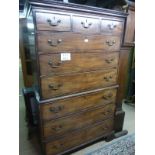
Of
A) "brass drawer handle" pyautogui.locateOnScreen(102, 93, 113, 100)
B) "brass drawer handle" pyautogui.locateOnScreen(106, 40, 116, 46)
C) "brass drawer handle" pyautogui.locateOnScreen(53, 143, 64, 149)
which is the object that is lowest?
"brass drawer handle" pyautogui.locateOnScreen(53, 143, 64, 149)

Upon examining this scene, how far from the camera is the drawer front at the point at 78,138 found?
4.81ft

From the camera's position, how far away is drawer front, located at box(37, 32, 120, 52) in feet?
3.75

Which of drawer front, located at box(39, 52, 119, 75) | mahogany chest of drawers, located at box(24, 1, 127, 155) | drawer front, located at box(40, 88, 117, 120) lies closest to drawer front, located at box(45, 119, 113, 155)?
mahogany chest of drawers, located at box(24, 1, 127, 155)

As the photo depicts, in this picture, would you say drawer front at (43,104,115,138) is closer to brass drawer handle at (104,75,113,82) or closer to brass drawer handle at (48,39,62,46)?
brass drawer handle at (104,75,113,82)

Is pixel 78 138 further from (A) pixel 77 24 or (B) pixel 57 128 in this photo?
(A) pixel 77 24

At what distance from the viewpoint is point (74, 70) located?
1350 mm

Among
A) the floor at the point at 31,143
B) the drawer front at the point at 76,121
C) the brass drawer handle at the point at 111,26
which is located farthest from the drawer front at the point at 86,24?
the floor at the point at 31,143

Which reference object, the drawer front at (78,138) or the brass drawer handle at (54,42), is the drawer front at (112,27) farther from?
the drawer front at (78,138)

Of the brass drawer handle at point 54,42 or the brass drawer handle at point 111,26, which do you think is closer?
the brass drawer handle at point 54,42

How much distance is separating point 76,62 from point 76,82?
0.20 meters

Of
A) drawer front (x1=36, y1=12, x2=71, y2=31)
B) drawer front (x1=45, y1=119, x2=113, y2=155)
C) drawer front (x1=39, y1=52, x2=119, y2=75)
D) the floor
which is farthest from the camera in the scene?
the floor
